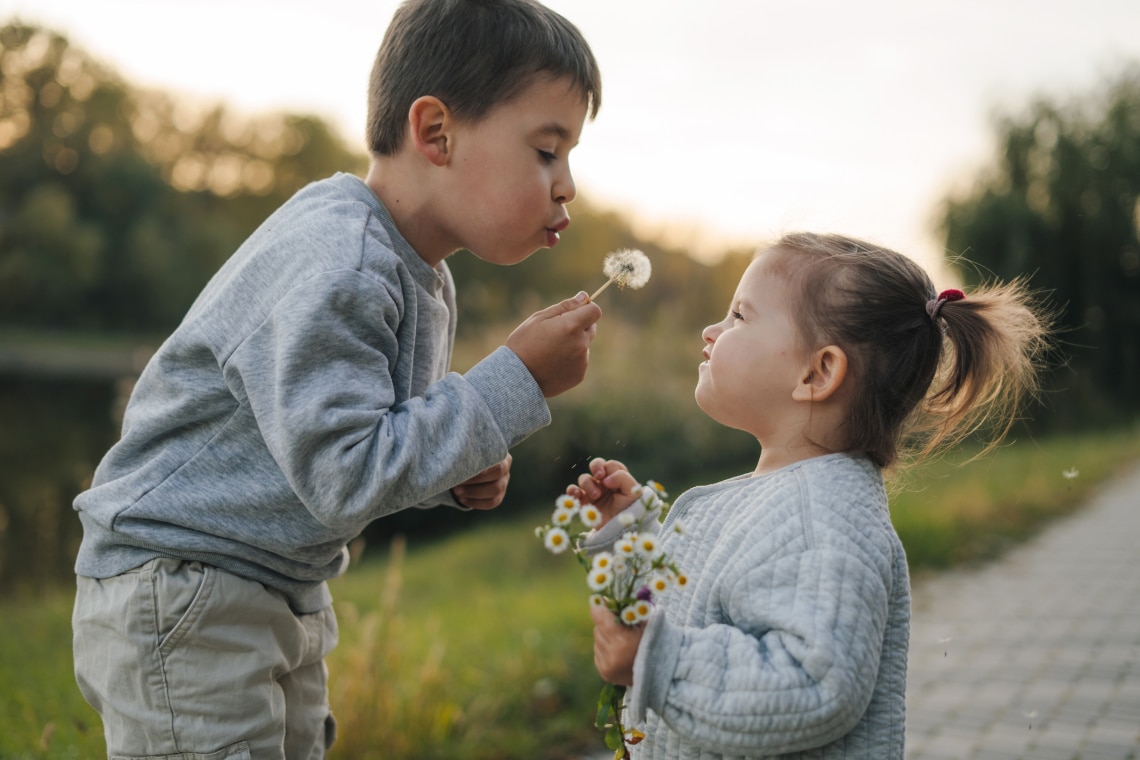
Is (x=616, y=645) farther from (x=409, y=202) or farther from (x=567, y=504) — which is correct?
(x=409, y=202)

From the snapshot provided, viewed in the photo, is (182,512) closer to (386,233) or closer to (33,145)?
(386,233)

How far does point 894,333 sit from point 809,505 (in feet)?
1.33

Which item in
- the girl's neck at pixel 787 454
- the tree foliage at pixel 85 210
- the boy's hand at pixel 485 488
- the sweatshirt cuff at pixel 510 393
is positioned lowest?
the tree foliage at pixel 85 210

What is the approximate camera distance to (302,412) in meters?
1.54

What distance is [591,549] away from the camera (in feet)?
6.52

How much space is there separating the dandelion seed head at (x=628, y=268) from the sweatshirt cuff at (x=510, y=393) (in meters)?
0.42

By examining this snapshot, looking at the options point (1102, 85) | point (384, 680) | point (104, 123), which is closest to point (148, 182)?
point (104, 123)

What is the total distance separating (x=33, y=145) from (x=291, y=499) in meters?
32.8

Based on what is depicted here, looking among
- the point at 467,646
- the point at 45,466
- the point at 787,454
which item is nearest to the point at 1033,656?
the point at 467,646

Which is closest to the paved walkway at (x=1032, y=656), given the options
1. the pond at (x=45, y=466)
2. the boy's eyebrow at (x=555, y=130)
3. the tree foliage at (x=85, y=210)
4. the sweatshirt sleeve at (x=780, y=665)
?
the sweatshirt sleeve at (x=780, y=665)

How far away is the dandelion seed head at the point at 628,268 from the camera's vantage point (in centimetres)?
206

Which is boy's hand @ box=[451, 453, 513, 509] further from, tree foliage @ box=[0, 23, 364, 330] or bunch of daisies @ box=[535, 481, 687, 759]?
tree foliage @ box=[0, 23, 364, 330]

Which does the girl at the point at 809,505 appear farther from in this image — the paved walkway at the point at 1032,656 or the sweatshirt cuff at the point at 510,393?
the paved walkway at the point at 1032,656

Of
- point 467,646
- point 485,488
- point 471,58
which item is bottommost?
point 467,646
